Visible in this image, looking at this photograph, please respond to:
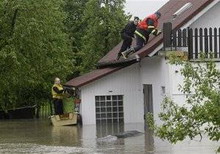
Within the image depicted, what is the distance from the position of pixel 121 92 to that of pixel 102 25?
11.7 metres

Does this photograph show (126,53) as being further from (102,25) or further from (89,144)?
(102,25)

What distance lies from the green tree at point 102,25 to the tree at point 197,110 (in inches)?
1134

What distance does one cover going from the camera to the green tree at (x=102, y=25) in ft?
126

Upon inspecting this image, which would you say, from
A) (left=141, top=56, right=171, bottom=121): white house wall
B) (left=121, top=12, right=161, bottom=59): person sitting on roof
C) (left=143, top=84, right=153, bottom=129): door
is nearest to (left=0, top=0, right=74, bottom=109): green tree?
(left=121, top=12, right=161, bottom=59): person sitting on roof

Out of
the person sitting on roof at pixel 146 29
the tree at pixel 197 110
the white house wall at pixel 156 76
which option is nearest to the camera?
the tree at pixel 197 110

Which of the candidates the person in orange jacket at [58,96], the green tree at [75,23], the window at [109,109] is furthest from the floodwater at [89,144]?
the green tree at [75,23]

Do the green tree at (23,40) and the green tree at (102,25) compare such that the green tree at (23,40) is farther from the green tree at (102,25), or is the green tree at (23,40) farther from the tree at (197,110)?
the tree at (197,110)

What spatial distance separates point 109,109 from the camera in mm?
27688

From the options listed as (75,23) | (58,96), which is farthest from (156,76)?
(75,23)

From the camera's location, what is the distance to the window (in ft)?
90.4

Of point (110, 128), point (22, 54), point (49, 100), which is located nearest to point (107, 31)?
point (49, 100)

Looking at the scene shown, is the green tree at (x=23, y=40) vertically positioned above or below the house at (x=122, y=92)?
above

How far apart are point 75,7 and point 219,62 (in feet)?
93.1

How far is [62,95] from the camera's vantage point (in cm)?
2736
